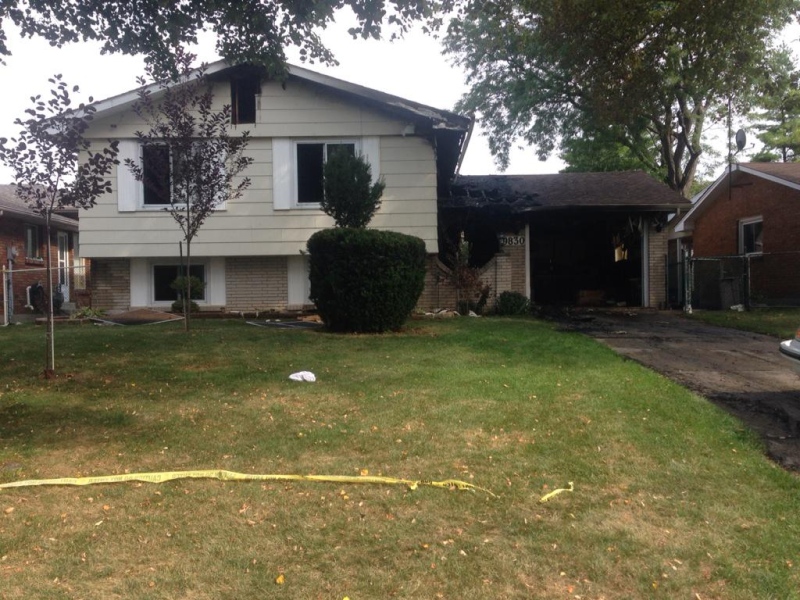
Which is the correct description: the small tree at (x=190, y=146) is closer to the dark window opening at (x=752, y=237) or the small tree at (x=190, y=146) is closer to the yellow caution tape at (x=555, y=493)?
the yellow caution tape at (x=555, y=493)

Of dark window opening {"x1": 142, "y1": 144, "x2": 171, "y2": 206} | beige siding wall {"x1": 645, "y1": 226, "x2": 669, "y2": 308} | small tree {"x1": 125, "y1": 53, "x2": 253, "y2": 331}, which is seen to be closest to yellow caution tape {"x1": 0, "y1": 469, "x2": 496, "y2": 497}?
small tree {"x1": 125, "y1": 53, "x2": 253, "y2": 331}

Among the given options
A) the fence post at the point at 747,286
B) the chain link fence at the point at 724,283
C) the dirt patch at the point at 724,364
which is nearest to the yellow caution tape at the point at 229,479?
the dirt patch at the point at 724,364

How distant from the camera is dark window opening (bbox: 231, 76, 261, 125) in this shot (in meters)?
14.3

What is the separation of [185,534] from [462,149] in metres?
13.2

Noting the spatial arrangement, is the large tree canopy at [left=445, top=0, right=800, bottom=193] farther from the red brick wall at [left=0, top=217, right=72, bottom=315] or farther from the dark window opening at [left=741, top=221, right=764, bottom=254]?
the red brick wall at [left=0, top=217, right=72, bottom=315]

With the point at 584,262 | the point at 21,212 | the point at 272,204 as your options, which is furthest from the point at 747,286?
the point at 21,212

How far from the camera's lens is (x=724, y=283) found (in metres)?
16.6

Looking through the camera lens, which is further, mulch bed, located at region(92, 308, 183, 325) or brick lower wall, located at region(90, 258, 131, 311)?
brick lower wall, located at region(90, 258, 131, 311)

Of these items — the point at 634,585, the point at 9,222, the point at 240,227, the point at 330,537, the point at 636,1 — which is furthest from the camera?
the point at 9,222

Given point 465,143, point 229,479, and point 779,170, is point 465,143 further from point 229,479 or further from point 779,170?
point 229,479

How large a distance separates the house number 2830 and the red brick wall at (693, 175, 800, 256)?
334 inches

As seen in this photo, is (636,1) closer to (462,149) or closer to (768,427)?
(462,149)

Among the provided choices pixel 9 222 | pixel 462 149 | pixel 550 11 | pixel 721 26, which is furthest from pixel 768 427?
pixel 9 222

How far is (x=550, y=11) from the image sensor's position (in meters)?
16.1
